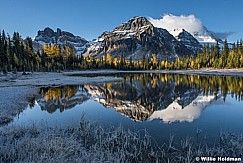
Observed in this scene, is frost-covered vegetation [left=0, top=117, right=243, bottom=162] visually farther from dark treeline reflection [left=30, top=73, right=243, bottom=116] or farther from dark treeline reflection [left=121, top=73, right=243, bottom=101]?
dark treeline reflection [left=121, top=73, right=243, bottom=101]

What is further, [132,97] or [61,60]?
[61,60]

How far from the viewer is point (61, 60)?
113 m

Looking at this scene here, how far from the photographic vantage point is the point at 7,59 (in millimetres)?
72000

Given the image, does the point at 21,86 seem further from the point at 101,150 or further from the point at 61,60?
the point at 61,60

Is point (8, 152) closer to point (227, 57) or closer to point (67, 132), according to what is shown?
point (67, 132)

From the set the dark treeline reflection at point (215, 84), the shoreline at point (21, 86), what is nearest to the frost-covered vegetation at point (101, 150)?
the shoreline at point (21, 86)

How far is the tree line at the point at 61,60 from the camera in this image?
246ft

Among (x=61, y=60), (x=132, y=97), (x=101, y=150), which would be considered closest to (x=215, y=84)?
(x=132, y=97)

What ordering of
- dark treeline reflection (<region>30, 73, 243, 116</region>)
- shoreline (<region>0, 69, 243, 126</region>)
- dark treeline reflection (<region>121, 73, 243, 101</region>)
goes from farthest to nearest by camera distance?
1. dark treeline reflection (<region>121, 73, 243, 101</region>)
2. dark treeline reflection (<region>30, 73, 243, 116</region>)
3. shoreline (<region>0, 69, 243, 126</region>)

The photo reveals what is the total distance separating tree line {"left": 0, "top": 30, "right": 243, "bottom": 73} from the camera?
7500 cm

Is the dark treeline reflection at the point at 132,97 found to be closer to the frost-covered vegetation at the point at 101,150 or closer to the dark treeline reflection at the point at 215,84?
the dark treeline reflection at the point at 215,84

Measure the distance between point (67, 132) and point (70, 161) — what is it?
439 centimetres

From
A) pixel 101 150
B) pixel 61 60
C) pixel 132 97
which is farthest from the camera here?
pixel 61 60

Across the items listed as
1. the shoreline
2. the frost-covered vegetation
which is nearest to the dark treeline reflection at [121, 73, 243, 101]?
the shoreline
